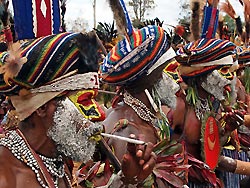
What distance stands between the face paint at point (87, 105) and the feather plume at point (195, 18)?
2751mm

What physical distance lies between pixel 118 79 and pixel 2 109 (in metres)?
2.58

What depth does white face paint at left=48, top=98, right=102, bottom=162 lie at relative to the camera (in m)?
2.62

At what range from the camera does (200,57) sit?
490 cm

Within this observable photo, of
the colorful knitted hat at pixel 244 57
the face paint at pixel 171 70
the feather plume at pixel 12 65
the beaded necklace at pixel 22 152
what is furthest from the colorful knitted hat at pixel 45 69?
the colorful knitted hat at pixel 244 57

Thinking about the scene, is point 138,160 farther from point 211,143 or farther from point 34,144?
point 211,143

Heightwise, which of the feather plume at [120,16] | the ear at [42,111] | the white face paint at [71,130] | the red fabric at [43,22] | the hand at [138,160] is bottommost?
the hand at [138,160]

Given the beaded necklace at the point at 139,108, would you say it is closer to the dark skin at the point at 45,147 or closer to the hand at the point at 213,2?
the dark skin at the point at 45,147

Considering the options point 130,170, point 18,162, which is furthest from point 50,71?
point 130,170

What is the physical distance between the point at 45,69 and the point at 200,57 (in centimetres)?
260

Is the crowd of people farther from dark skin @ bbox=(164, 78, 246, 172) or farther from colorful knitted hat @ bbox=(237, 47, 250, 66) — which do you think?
colorful knitted hat @ bbox=(237, 47, 250, 66)

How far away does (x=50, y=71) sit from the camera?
102 inches

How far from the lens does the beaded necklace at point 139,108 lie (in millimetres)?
3494

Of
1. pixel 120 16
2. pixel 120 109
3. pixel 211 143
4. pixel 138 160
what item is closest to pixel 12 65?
pixel 138 160

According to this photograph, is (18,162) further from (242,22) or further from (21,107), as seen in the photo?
(242,22)
